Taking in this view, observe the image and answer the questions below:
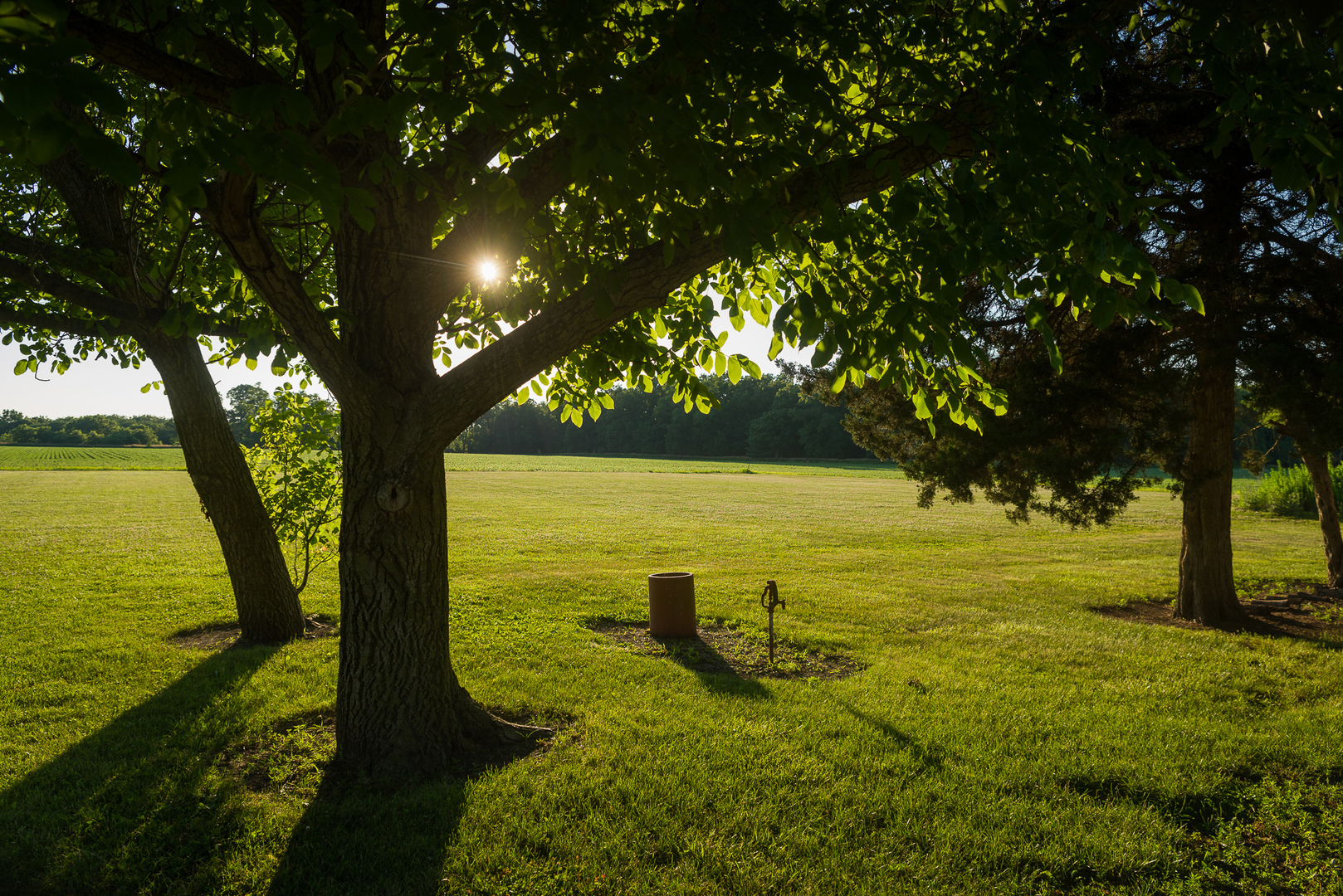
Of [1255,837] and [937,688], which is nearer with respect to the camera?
[1255,837]

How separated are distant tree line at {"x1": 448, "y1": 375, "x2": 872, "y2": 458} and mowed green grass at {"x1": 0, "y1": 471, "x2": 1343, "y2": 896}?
61.7 meters

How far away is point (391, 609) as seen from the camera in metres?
4.18

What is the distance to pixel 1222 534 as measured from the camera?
851cm

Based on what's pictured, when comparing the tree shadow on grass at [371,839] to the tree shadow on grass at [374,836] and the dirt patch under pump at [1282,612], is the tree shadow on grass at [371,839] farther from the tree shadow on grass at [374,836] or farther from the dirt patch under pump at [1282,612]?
the dirt patch under pump at [1282,612]

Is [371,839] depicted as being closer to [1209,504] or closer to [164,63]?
[164,63]

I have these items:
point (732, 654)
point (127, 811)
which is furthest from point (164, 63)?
point (732, 654)

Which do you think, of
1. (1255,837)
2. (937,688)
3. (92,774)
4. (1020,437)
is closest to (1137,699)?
(937,688)

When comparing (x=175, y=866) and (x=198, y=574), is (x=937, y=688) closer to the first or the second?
(x=175, y=866)

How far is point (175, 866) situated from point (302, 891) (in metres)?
0.72

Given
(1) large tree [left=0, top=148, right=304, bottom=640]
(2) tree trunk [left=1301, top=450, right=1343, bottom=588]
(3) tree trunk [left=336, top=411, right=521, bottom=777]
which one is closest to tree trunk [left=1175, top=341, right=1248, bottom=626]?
(2) tree trunk [left=1301, top=450, right=1343, bottom=588]

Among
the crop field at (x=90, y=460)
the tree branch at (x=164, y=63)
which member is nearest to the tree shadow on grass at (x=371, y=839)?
the tree branch at (x=164, y=63)

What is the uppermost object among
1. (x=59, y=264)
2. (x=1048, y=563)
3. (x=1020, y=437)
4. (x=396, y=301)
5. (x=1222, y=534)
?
(x=59, y=264)

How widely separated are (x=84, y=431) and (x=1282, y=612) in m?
122

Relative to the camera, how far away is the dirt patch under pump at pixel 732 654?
6.62 m
